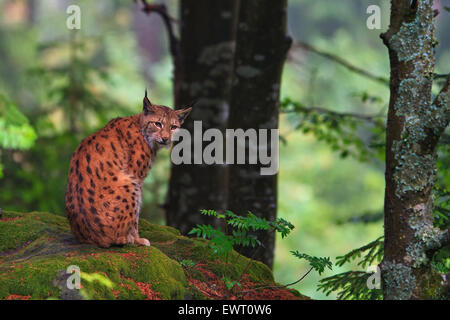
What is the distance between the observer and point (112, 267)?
381 cm

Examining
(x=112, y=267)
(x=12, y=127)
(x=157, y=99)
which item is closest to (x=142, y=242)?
(x=112, y=267)

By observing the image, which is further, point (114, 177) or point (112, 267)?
point (114, 177)

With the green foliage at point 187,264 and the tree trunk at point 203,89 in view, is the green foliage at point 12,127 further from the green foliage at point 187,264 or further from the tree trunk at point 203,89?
the green foliage at point 187,264

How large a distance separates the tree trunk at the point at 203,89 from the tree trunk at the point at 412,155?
342 centimetres

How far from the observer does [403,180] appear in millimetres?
3693

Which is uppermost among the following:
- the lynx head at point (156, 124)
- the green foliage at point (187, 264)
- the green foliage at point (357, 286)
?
the lynx head at point (156, 124)

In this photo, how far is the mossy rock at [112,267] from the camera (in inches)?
139

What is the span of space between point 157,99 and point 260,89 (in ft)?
61.1

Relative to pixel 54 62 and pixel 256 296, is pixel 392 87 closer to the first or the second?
pixel 256 296

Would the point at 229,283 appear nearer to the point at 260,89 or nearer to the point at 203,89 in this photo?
the point at 260,89

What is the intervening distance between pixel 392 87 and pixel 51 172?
731 cm

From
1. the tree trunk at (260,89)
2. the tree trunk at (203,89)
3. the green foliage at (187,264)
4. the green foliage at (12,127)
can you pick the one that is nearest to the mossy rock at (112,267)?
the green foliage at (187,264)

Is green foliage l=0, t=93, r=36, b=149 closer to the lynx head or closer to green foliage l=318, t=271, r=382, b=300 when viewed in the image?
the lynx head

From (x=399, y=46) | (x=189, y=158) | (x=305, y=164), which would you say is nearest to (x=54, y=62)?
(x=305, y=164)
